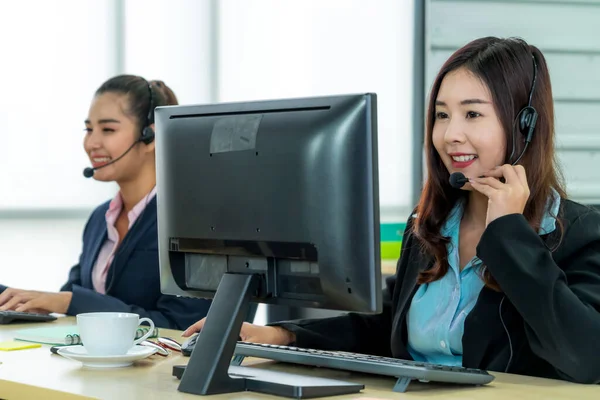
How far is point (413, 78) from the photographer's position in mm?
4258

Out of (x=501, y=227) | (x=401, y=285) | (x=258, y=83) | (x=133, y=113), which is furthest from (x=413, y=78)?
(x=501, y=227)

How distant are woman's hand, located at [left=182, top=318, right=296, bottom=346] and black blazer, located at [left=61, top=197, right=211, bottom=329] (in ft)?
1.70

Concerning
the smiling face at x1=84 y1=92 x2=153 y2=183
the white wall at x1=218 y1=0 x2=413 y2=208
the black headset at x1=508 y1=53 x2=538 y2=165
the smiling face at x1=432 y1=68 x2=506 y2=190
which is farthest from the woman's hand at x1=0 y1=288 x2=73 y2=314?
the white wall at x1=218 y1=0 x2=413 y2=208

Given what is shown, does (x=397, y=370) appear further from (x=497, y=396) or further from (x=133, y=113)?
(x=133, y=113)

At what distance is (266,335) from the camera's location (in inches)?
65.1

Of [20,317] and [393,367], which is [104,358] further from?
[20,317]

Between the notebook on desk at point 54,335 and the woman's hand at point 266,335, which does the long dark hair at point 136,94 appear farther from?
the woman's hand at point 266,335

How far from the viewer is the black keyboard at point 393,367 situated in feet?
4.33

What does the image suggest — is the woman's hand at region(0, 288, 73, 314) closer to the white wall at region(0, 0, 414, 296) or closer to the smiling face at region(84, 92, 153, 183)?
the smiling face at region(84, 92, 153, 183)

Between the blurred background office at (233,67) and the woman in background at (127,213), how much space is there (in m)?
0.95

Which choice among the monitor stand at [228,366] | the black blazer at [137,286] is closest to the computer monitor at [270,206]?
the monitor stand at [228,366]

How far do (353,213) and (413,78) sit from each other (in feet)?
10.1

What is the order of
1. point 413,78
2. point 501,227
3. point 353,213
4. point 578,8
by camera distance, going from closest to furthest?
point 353,213, point 501,227, point 578,8, point 413,78

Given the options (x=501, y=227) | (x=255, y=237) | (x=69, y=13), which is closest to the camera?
(x=255, y=237)
